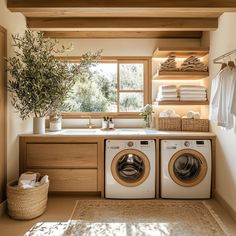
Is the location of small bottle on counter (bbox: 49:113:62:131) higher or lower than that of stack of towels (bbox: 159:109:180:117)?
lower

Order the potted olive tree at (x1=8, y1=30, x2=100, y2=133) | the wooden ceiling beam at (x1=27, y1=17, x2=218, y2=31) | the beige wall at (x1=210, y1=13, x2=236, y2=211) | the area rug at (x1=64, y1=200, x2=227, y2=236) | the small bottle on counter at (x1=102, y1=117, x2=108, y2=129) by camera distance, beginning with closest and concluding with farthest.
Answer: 1. the area rug at (x1=64, y1=200, x2=227, y2=236)
2. the beige wall at (x1=210, y1=13, x2=236, y2=211)
3. the potted olive tree at (x1=8, y1=30, x2=100, y2=133)
4. the wooden ceiling beam at (x1=27, y1=17, x2=218, y2=31)
5. the small bottle on counter at (x1=102, y1=117, x2=108, y2=129)

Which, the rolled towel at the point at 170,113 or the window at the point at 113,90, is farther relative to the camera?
the window at the point at 113,90

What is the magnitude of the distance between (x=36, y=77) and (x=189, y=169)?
7.35 ft

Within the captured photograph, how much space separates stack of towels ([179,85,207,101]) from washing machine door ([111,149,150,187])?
1062mm

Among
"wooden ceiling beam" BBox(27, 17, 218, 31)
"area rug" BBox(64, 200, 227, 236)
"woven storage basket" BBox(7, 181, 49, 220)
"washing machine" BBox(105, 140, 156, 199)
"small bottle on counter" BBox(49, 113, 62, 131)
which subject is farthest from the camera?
"small bottle on counter" BBox(49, 113, 62, 131)

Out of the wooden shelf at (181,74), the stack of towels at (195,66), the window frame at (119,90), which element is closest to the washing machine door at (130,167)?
the window frame at (119,90)

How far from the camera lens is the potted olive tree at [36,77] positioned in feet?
8.96

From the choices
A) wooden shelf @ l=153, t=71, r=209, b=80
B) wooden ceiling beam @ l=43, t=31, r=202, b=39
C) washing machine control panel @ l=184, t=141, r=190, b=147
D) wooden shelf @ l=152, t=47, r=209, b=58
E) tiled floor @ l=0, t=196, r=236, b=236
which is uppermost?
wooden ceiling beam @ l=43, t=31, r=202, b=39

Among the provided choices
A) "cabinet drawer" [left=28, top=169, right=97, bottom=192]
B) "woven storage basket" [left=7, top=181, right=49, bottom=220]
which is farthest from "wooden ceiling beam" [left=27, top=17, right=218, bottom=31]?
"woven storage basket" [left=7, top=181, right=49, bottom=220]

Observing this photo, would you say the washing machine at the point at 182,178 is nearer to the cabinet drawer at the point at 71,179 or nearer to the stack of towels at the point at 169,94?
the stack of towels at the point at 169,94

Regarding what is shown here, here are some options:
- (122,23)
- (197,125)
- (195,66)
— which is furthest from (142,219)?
(122,23)

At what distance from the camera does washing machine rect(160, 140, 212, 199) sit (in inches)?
119

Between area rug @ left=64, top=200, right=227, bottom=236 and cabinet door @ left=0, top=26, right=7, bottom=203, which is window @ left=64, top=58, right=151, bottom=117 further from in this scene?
area rug @ left=64, top=200, right=227, bottom=236

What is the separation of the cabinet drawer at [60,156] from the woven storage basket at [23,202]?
493 millimetres
